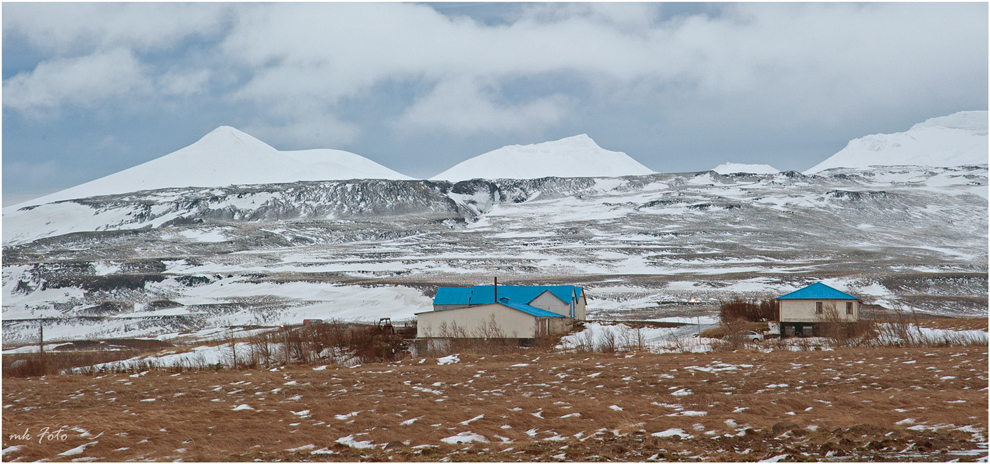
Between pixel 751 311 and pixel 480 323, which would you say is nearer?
pixel 480 323

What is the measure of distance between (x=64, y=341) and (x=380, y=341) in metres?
30.7

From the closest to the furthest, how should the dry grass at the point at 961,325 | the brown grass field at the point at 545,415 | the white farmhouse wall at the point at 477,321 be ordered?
the brown grass field at the point at 545,415
the dry grass at the point at 961,325
the white farmhouse wall at the point at 477,321

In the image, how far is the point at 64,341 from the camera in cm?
5606

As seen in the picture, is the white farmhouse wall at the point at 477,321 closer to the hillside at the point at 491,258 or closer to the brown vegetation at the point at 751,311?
the brown vegetation at the point at 751,311

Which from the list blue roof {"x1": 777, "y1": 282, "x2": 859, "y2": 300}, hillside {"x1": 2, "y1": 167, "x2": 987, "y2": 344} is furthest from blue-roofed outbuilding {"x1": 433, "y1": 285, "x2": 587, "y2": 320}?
blue roof {"x1": 777, "y1": 282, "x2": 859, "y2": 300}

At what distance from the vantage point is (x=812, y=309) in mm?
42875

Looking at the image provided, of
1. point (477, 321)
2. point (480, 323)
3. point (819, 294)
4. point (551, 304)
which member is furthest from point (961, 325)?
point (477, 321)

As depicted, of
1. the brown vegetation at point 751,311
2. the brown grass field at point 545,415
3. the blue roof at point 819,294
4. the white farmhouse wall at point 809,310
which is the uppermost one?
the brown grass field at point 545,415

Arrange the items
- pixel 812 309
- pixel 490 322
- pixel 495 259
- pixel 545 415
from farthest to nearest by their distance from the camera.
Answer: pixel 495 259 < pixel 812 309 < pixel 490 322 < pixel 545 415

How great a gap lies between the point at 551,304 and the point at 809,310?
16.0 meters

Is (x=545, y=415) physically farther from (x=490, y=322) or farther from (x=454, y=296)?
→ (x=454, y=296)

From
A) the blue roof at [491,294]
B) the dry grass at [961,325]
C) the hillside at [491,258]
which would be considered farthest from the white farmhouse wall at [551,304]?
the dry grass at [961,325]

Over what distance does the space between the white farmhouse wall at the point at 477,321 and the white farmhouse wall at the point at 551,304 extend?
787 centimetres

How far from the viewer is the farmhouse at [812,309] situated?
42219 millimetres
